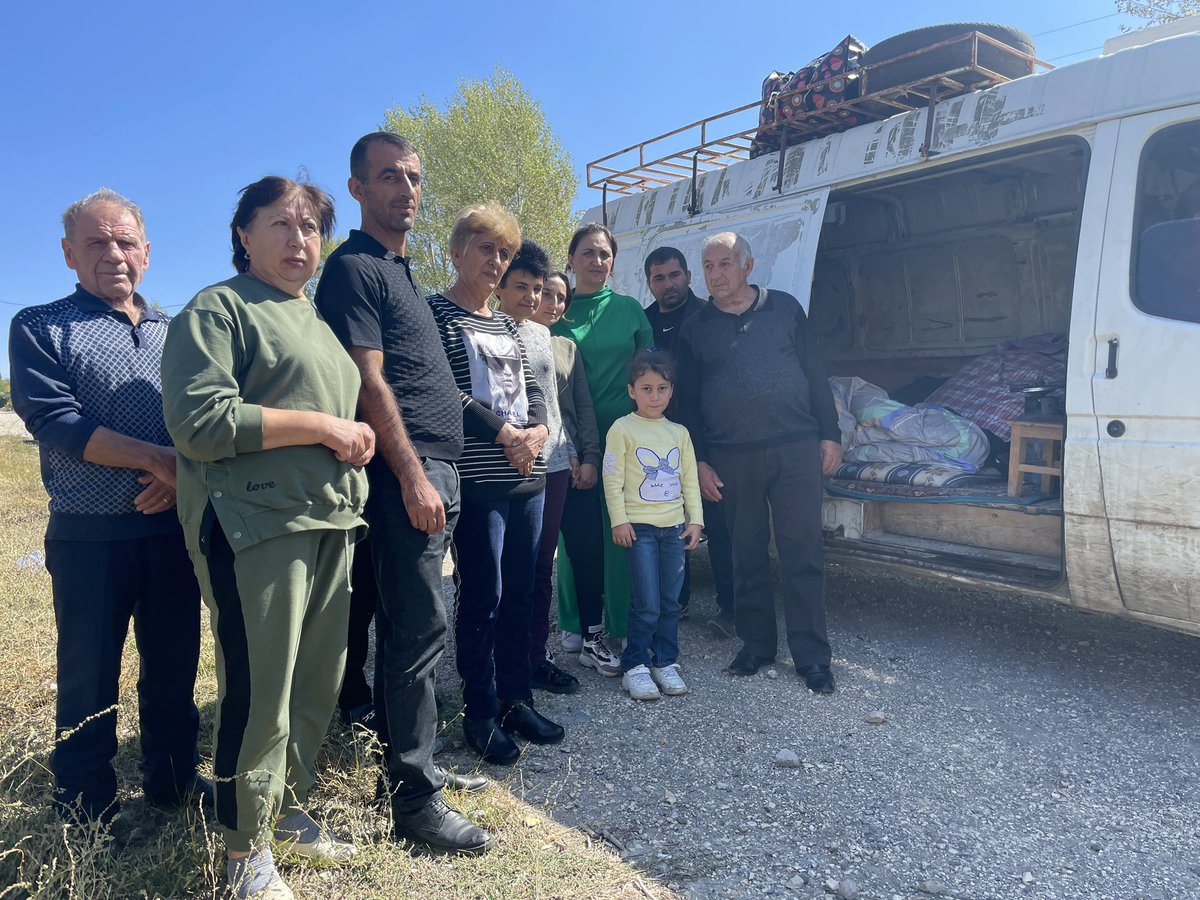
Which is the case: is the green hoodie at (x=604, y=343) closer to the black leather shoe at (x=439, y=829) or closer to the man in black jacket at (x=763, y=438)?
the man in black jacket at (x=763, y=438)

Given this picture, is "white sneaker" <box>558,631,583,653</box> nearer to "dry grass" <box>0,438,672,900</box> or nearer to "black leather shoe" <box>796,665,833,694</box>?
"black leather shoe" <box>796,665,833,694</box>

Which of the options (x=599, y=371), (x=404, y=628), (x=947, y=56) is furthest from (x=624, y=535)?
(x=947, y=56)

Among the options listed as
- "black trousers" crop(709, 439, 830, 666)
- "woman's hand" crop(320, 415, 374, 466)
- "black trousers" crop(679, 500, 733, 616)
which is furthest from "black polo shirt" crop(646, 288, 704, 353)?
"woman's hand" crop(320, 415, 374, 466)

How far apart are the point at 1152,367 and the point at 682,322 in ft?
6.39

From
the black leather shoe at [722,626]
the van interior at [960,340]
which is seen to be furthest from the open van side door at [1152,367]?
the black leather shoe at [722,626]

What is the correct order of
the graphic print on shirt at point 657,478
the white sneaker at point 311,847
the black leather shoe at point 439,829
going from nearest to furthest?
the white sneaker at point 311,847 → the black leather shoe at point 439,829 → the graphic print on shirt at point 657,478

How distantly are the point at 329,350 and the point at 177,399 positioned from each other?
405mm

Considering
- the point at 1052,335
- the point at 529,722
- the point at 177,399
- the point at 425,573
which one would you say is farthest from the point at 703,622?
the point at 177,399

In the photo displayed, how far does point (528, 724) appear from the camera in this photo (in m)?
3.03

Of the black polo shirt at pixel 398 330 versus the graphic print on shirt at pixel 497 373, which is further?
the graphic print on shirt at pixel 497 373

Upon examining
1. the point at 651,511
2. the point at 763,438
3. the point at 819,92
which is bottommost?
the point at 651,511

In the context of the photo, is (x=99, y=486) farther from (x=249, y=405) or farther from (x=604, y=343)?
(x=604, y=343)

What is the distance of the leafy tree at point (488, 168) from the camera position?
67.5 ft

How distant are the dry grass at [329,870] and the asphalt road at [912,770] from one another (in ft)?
0.57
